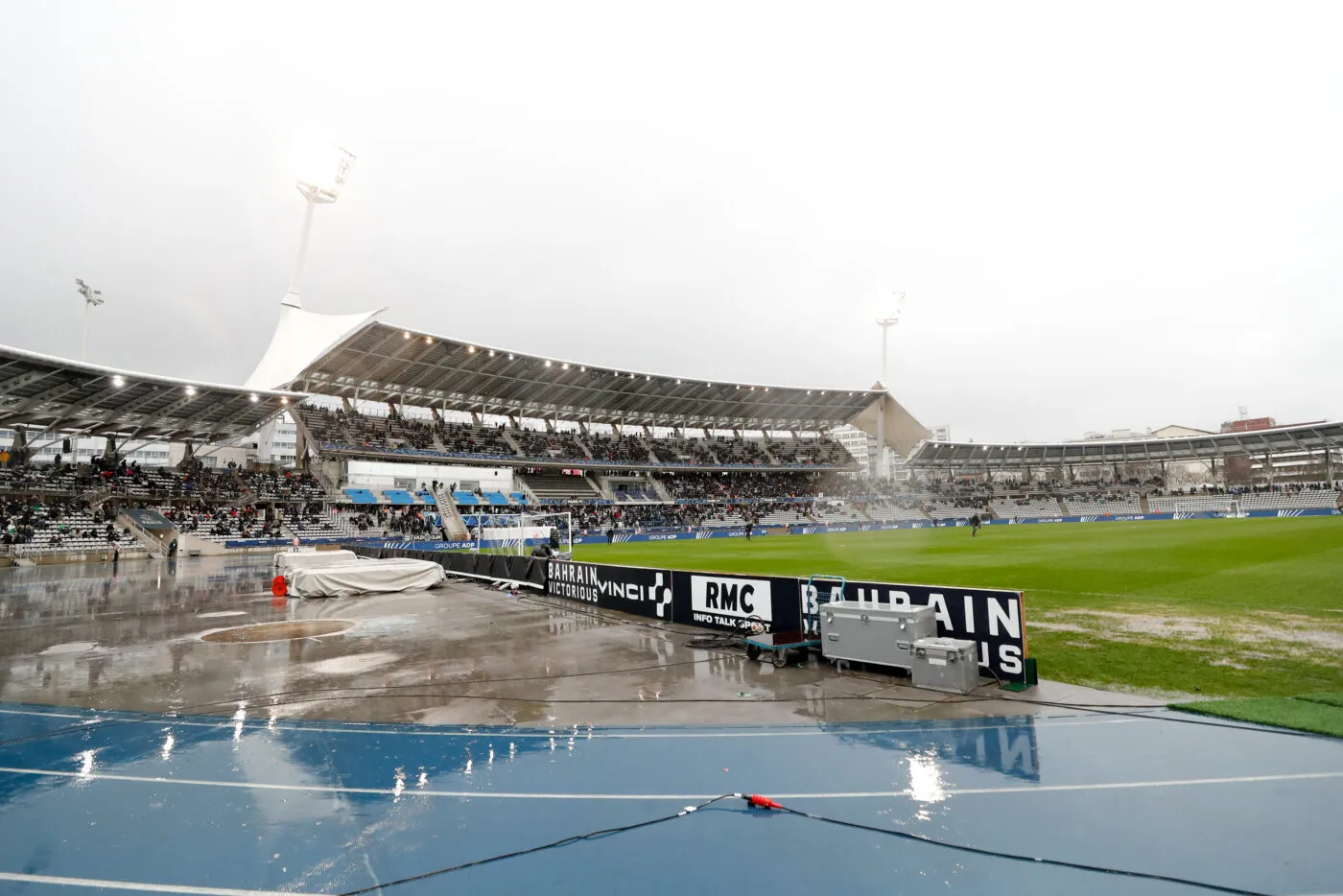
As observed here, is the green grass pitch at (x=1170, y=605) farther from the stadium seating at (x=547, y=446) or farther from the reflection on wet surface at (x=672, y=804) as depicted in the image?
the stadium seating at (x=547, y=446)

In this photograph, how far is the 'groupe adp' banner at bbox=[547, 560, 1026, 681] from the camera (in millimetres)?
7941

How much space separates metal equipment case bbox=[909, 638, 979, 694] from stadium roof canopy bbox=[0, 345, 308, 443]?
40.5 m

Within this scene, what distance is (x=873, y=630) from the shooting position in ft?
28.0

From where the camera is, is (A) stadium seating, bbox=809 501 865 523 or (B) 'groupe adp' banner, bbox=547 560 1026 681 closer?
(B) 'groupe adp' banner, bbox=547 560 1026 681

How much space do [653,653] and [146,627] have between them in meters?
11.3

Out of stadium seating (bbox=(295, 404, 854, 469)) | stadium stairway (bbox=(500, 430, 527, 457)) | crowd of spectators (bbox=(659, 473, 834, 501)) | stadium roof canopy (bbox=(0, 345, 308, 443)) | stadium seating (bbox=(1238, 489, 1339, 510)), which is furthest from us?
crowd of spectators (bbox=(659, 473, 834, 501))

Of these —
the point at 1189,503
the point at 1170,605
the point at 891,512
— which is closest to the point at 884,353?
the point at 891,512

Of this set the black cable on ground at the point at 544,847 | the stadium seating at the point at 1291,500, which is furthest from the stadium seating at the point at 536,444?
the black cable on ground at the point at 544,847

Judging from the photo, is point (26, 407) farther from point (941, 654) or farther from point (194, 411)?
point (941, 654)

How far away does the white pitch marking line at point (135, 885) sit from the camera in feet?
11.9

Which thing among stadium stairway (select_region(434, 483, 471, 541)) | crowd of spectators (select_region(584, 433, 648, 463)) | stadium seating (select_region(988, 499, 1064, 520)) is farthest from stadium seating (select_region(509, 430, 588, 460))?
stadium seating (select_region(988, 499, 1064, 520))

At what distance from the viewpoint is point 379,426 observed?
57250mm

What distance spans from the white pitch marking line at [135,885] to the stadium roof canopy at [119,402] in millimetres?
37500

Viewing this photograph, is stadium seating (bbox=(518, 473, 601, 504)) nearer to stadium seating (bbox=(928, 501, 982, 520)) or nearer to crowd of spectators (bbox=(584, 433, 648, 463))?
crowd of spectators (bbox=(584, 433, 648, 463))
